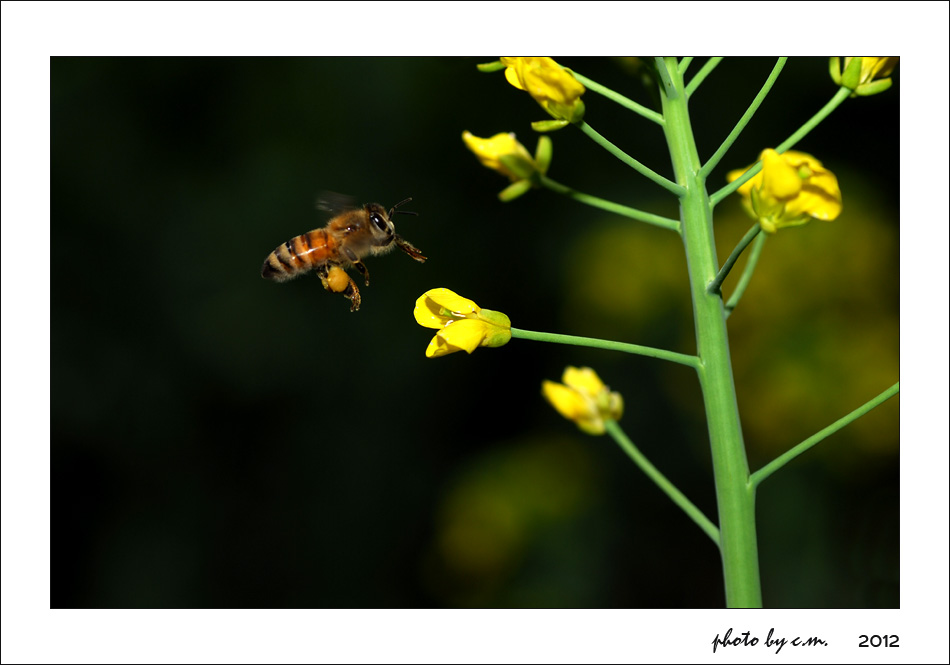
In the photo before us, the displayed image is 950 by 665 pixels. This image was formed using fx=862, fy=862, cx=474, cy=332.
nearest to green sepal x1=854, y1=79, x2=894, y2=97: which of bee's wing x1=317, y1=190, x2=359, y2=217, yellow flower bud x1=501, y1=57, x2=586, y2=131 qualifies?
yellow flower bud x1=501, y1=57, x2=586, y2=131

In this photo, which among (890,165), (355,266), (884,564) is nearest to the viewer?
(355,266)

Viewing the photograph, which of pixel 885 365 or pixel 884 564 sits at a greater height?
pixel 885 365

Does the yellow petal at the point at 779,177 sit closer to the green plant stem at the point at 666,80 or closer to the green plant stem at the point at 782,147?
the green plant stem at the point at 782,147

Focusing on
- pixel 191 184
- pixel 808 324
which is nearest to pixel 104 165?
pixel 191 184

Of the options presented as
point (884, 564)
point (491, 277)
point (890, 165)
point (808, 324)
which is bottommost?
point (884, 564)

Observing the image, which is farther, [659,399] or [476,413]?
[476,413]

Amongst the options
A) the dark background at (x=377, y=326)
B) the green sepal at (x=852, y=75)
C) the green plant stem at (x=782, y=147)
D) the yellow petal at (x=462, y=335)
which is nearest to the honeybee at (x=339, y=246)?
the yellow petal at (x=462, y=335)

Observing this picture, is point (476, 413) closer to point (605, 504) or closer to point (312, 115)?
point (605, 504)

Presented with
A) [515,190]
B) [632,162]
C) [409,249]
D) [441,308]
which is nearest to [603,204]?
[632,162]
